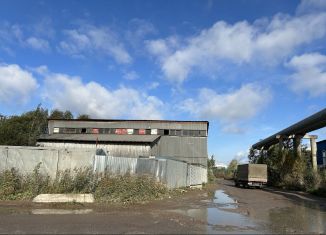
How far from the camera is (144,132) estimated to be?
60.9m

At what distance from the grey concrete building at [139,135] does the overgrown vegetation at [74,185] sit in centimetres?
3397

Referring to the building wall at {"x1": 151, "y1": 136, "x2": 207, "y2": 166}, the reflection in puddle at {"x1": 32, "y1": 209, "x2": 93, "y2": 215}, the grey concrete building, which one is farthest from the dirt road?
the building wall at {"x1": 151, "y1": 136, "x2": 207, "y2": 166}

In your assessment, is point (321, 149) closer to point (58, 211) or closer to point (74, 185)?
point (74, 185)

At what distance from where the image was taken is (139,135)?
57.8 metres

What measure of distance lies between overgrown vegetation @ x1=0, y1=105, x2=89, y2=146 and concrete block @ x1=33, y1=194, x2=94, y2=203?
7086cm

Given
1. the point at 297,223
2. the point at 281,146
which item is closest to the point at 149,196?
the point at 297,223

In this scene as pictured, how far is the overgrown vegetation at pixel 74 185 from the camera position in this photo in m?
17.7

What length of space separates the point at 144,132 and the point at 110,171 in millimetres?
40238

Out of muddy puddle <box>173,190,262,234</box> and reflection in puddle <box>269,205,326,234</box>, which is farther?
reflection in puddle <box>269,205,326,234</box>

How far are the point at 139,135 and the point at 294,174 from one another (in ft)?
79.1

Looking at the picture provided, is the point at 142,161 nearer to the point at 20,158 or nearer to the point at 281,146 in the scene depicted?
the point at 20,158

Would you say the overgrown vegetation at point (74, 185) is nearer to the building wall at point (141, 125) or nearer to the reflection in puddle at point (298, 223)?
the reflection in puddle at point (298, 223)

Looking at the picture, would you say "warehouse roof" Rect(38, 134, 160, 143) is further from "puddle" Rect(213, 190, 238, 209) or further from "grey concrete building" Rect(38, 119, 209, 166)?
"puddle" Rect(213, 190, 238, 209)

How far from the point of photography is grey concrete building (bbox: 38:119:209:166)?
55.2 metres
